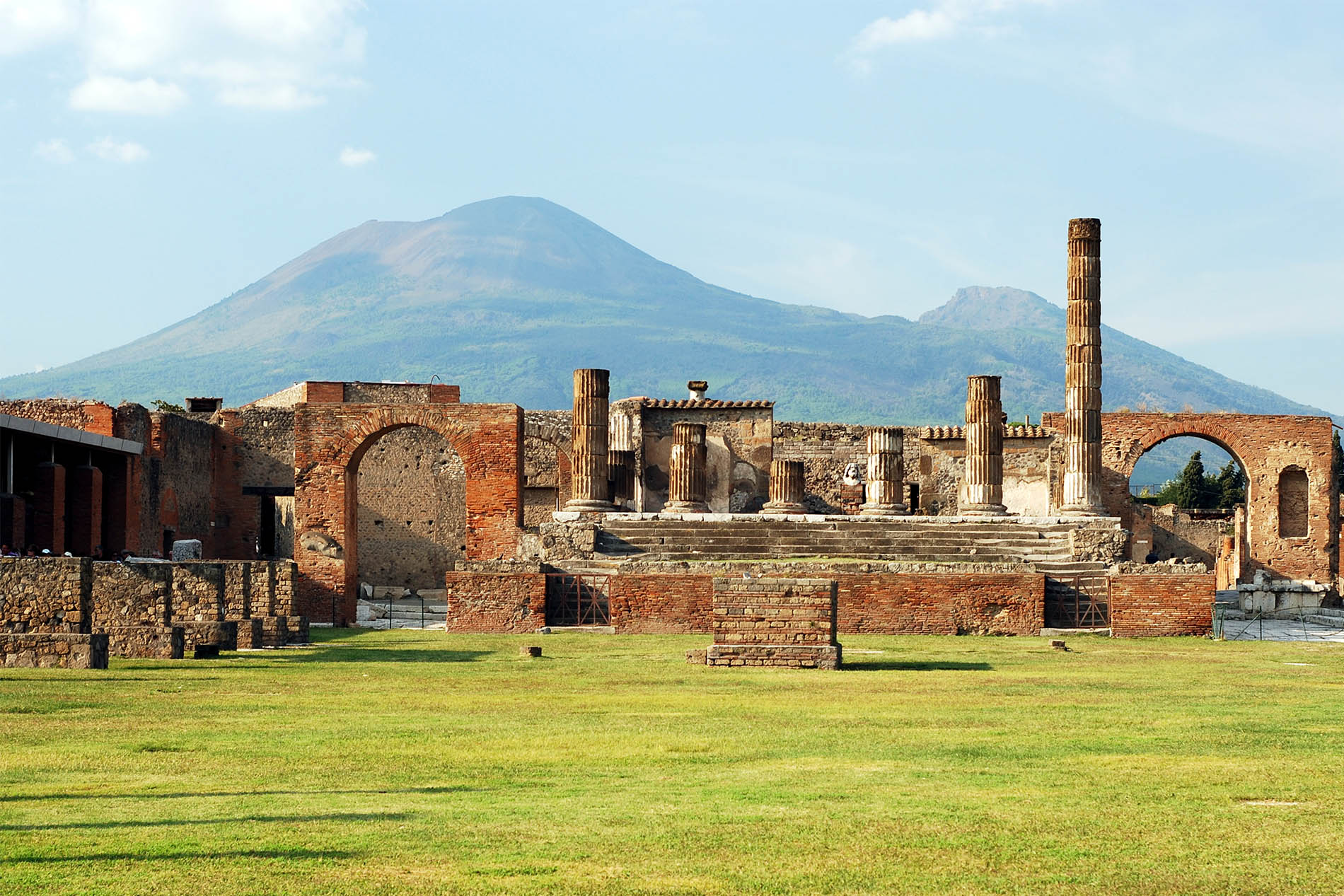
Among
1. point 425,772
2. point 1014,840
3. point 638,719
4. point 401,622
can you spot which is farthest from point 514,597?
point 1014,840

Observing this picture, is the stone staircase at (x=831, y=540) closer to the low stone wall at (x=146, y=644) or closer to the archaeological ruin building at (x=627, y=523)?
the archaeological ruin building at (x=627, y=523)

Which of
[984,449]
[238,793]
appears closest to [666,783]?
[238,793]

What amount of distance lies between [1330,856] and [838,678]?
9145 millimetres

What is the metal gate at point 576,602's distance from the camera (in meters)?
25.2

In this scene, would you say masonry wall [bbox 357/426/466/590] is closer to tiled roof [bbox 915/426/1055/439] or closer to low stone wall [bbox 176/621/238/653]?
tiled roof [bbox 915/426/1055/439]

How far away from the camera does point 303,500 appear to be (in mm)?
31875

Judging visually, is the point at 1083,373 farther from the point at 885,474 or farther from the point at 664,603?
the point at 664,603

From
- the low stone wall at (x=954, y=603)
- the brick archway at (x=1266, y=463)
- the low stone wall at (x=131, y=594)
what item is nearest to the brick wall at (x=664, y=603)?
the low stone wall at (x=954, y=603)

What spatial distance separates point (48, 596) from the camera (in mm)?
17344

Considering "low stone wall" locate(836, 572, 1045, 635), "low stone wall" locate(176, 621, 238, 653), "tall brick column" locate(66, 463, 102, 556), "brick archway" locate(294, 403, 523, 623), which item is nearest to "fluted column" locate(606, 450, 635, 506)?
"brick archway" locate(294, 403, 523, 623)

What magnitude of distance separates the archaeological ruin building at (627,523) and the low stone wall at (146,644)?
2cm

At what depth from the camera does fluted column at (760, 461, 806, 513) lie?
1479 inches

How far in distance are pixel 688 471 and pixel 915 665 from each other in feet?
57.0

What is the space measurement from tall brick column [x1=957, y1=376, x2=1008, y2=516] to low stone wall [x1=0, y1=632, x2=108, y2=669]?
22.0 m
